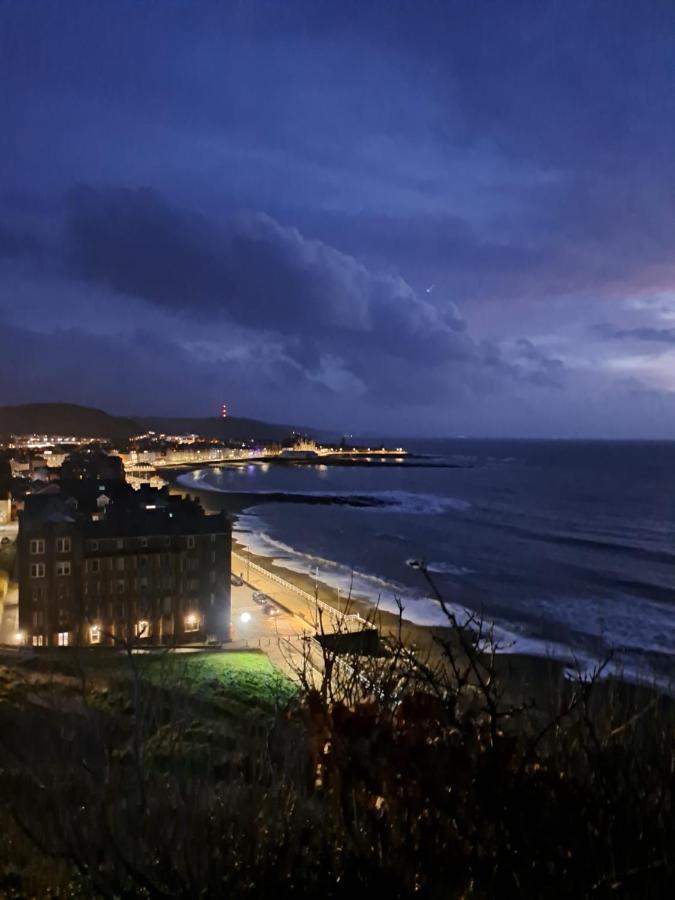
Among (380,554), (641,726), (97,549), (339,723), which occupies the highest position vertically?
(339,723)

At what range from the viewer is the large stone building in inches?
828

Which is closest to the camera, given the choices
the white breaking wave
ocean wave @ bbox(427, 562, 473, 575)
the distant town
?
the distant town

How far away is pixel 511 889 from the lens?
151 inches

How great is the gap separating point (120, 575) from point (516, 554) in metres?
25.3

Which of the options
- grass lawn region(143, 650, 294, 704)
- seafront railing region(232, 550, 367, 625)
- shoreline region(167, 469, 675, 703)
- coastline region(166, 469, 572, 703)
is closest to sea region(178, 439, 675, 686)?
shoreline region(167, 469, 675, 703)

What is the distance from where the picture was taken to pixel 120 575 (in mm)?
21938

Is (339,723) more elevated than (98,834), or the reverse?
(339,723)

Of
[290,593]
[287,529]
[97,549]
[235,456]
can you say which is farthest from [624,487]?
[235,456]

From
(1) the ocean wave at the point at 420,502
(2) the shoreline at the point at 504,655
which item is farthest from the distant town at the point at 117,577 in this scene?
(1) the ocean wave at the point at 420,502

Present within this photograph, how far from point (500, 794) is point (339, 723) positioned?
3.49 feet

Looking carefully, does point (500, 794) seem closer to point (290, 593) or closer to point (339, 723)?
point (339, 723)

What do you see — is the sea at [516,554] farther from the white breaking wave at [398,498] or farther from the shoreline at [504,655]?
the shoreline at [504,655]

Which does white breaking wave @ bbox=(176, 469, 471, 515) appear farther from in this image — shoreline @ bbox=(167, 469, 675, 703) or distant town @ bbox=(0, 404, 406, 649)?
distant town @ bbox=(0, 404, 406, 649)

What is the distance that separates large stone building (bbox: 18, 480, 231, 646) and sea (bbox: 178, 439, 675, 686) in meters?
4.85
